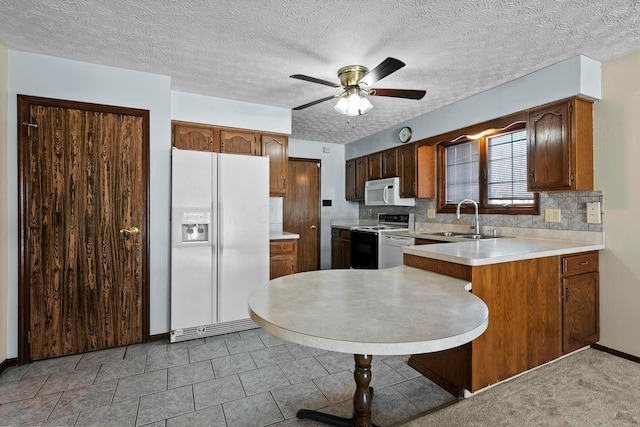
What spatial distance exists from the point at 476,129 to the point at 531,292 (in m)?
1.82

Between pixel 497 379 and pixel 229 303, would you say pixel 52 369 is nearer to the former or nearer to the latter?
pixel 229 303

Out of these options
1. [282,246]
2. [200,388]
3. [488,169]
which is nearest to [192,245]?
[282,246]

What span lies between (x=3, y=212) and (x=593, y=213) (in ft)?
14.9

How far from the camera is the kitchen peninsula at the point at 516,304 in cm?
193

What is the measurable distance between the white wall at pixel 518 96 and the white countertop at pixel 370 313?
6.67 ft

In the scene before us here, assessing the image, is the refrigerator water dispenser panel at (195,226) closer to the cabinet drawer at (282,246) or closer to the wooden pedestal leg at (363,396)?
the cabinet drawer at (282,246)

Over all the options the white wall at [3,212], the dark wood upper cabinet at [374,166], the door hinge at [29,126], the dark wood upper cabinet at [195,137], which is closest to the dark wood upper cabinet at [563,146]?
the dark wood upper cabinet at [374,166]

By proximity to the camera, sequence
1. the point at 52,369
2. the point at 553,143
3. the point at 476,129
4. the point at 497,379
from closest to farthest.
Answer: the point at 497,379 < the point at 52,369 < the point at 553,143 < the point at 476,129

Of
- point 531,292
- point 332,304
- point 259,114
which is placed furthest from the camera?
point 259,114

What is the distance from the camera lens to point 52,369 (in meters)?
2.33

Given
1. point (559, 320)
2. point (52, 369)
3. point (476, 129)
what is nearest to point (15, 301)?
point (52, 369)

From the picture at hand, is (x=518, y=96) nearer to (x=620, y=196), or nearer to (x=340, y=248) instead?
(x=620, y=196)

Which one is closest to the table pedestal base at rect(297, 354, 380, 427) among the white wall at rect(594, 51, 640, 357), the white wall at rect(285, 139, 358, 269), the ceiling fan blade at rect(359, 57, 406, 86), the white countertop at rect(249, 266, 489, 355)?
the white countertop at rect(249, 266, 489, 355)

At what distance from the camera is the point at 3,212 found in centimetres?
234
